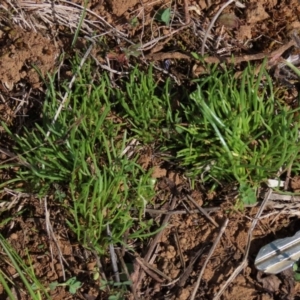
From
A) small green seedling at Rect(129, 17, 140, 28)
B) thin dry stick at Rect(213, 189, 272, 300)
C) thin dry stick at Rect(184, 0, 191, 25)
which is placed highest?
small green seedling at Rect(129, 17, 140, 28)

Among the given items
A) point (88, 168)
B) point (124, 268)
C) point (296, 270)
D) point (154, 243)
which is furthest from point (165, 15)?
point (296, 270)

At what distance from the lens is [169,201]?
2.37 meters

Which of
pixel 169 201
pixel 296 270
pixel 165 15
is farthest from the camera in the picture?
pixel 165 15

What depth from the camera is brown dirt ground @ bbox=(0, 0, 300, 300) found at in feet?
7.45

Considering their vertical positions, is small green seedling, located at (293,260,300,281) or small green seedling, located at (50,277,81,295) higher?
small green seedling, located at (50,277,81,295)

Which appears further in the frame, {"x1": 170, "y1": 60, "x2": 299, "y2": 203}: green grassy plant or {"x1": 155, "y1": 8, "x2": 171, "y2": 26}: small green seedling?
{"x1": 155, "y1": 8, "x2": 171, "y2": 26}: small green seedling

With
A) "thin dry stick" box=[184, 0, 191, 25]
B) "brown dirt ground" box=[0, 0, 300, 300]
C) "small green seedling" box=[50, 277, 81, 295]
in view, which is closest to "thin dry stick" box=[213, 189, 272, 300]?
"brown dirt ground" box=[0, 0, 300, 300]

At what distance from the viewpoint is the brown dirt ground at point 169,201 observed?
7.45 ft

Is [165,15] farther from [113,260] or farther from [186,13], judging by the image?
[113,260]

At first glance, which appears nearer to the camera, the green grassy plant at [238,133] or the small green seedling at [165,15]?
the green grassy plant at [238,133]

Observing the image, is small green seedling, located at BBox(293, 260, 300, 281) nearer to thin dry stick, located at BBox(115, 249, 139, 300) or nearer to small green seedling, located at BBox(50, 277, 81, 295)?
thin dry stick, located at BBox(115, 249, 139, 300)

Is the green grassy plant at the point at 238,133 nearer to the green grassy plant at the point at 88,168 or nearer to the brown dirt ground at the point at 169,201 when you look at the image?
the brown dirt ground at the point at 169,201

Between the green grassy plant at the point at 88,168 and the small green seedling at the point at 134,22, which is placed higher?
the small green seedling at the point at 134,22

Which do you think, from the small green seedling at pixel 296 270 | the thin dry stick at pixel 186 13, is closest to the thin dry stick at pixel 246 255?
the small green seedling at pixel 296 270
